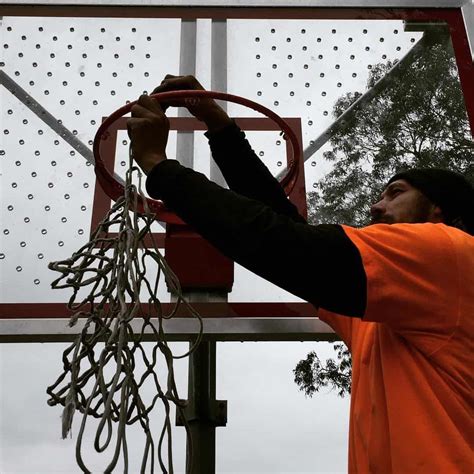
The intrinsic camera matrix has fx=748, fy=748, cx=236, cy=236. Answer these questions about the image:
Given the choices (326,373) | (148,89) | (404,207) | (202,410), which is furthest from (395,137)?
(202,410)

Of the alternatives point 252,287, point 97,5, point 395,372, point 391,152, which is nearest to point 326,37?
point 391,152

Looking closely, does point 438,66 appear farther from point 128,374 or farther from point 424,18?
point 128,374

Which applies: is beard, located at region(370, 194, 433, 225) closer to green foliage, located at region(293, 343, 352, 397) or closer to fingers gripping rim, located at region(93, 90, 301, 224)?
fingers gripping rim, located at region(93, 90, 301, 224)

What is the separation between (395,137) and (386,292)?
127 cm

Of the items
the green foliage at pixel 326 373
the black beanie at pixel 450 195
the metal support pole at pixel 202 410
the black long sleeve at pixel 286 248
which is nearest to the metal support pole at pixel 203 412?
the metal support pole at pixel 202 410

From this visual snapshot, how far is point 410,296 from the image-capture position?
1.51m

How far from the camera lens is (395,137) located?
264 centimetres

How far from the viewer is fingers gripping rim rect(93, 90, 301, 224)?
6.71ft

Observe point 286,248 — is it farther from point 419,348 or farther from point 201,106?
point 201,106

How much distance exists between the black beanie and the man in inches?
11.8

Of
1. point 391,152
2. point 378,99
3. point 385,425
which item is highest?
point 378,99

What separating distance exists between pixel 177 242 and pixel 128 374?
80 centimetres

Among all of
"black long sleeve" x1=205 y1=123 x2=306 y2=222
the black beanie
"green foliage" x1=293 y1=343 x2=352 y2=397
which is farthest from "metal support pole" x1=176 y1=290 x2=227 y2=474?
the black beanie

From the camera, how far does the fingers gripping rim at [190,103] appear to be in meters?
2.04
